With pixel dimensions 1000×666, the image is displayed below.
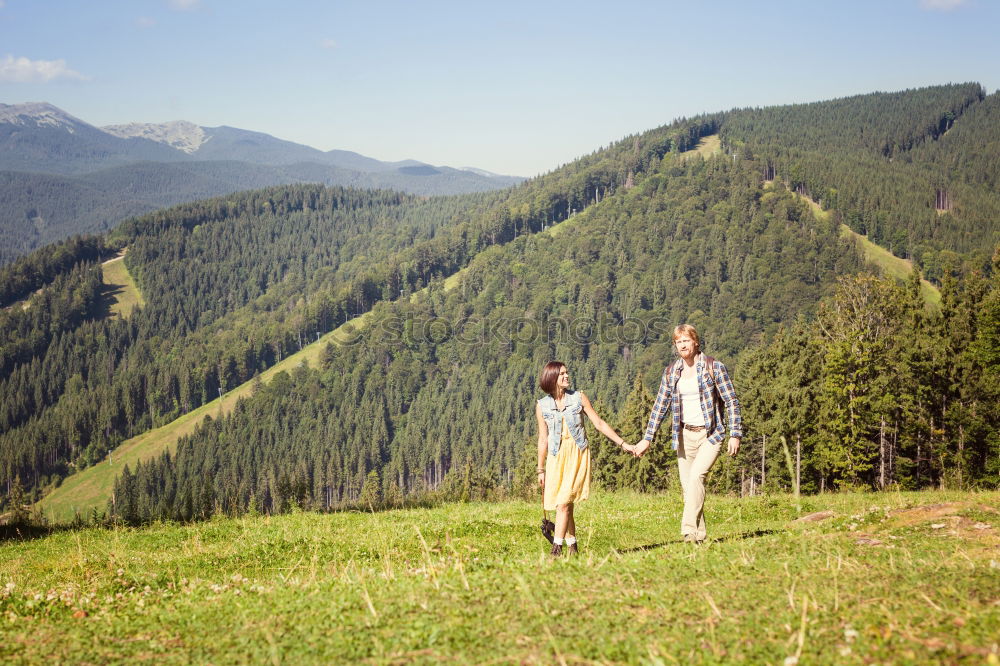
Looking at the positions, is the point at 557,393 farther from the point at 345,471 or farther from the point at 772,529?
the point at 345,471

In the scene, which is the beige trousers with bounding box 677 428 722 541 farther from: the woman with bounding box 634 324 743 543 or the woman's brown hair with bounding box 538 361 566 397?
the woman's brown hair with bounding box 538 361 566 397

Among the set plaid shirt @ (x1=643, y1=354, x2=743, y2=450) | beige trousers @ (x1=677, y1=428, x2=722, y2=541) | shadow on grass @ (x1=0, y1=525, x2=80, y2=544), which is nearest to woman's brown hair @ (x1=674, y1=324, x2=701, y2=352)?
plaid shirt @ (x1=643, y1=354, x2=743, y2=450)

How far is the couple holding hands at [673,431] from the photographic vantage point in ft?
31.6

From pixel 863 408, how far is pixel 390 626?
37.8 m

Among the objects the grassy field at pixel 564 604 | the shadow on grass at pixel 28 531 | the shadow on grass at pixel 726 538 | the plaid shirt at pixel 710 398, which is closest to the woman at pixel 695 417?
the plaid shirt at pixel 710 398

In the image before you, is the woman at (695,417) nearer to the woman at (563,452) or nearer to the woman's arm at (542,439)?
the woman at (563,452)

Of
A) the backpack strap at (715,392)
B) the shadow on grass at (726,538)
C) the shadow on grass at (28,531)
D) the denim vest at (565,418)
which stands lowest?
the shadow on grass at (28,531)

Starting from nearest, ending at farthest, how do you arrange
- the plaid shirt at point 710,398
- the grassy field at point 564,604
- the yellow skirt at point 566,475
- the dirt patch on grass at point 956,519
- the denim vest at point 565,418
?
the grassy field at point 564,604 → the dirt patch on grass at point 956,519 → the yellow skirt at point 566,475 → the denim vest at point 565,418 → the plaid shirt at point 710,398

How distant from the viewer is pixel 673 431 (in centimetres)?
995

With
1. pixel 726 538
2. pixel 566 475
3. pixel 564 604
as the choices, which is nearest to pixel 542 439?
pixel 566 475

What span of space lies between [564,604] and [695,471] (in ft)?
14.3

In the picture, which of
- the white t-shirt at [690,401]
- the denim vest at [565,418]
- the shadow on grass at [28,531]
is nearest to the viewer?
the denim vest at [565,418]

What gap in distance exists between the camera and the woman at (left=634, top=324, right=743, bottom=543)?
980cm

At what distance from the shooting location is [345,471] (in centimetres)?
17862
